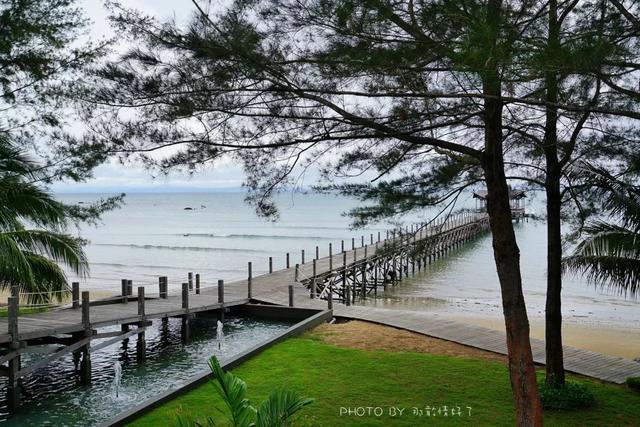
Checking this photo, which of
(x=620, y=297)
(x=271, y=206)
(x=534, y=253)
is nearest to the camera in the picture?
(x=271, y=206)

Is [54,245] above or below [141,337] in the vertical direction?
above

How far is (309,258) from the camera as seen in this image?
3872 centimetres

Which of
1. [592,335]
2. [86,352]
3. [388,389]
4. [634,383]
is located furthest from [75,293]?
[592,335]

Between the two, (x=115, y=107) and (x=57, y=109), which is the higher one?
(x=57, y=109)

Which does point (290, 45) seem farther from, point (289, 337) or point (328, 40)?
point (289, 337)

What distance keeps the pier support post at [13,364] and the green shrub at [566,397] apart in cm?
750

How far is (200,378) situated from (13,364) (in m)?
3.03

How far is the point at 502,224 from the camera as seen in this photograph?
5.69 metres

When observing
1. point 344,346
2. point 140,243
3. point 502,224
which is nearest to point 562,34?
point 502,224

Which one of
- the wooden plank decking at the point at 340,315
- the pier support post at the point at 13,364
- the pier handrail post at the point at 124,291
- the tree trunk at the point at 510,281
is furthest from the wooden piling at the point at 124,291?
the tree trunk at the point at 510,281

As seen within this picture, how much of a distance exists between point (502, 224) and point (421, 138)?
1.20 m

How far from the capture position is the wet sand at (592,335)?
1478cm

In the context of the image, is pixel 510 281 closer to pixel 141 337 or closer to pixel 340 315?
pixel 141 337

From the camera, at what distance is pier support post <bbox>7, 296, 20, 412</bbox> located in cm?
849
